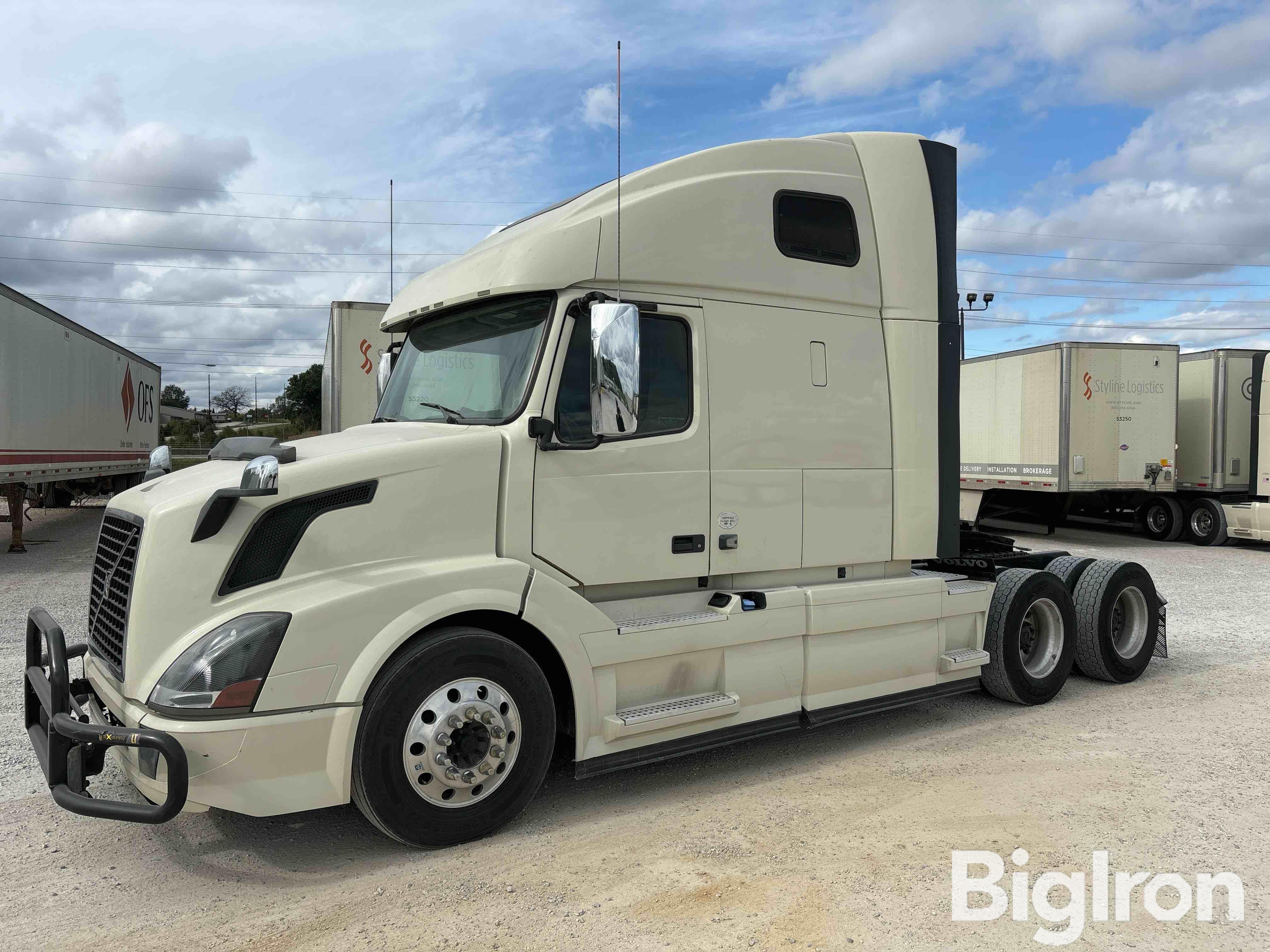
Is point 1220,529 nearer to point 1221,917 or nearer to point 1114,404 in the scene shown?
point 1114,404

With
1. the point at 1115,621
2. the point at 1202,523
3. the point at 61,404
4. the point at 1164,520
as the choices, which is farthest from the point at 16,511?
the point at 1202,523

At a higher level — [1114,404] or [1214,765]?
[1114,404]

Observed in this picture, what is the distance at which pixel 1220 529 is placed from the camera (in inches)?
680

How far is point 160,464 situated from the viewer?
5.03 meters

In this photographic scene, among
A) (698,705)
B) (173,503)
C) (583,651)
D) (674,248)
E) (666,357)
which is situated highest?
(674,248)

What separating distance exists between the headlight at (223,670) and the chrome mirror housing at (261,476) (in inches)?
21.1

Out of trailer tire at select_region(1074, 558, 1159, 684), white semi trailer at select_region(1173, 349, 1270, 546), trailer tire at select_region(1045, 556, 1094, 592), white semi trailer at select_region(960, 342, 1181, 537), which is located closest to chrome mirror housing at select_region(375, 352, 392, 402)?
trailer tire at select_region(1045, 556, 1094, 592)

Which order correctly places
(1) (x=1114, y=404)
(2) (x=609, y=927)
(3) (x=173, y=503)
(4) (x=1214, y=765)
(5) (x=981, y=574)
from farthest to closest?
(1) (x=1114, y=404) → (5) (x=981, y=574) → (4) (x=1214, y=765) → (3) (x=173, y=503) → (2) (x=609, y=927)

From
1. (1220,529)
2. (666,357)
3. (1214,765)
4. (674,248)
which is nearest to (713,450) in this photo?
(666,357)

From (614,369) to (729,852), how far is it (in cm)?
221

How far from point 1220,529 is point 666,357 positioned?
16.6 m

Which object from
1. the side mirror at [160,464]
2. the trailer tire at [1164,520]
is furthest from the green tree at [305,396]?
the side mirror at [160,464]

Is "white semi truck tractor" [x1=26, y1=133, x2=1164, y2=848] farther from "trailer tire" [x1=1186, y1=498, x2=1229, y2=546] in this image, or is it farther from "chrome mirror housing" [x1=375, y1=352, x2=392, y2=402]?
"trailer tire" [x1=1186, y1=498, x2=1229, y2=546]

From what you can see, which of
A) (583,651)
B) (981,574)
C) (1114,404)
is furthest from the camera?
(1114,404)
